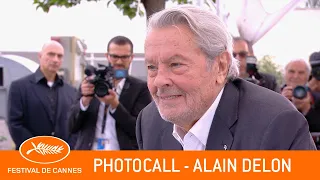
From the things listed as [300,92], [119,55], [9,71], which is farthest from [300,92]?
[9,71]

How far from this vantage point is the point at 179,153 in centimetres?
175

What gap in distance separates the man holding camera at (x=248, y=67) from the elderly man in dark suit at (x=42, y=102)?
1.49 meters

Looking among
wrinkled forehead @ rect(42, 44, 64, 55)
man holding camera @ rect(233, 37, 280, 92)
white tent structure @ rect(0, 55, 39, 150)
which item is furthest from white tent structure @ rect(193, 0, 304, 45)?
white tent structure @ rect(0, 55, 39, 150)

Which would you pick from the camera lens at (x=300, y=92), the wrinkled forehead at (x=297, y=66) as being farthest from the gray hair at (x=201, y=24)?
the wrinkled forehead at (x=297, y=66)

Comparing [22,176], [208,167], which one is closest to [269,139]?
[208,167]

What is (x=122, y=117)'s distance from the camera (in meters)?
3.39

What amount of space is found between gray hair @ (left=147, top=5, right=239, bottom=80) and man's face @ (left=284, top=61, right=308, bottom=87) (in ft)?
6.61

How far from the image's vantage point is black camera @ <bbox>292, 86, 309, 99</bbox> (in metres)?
3.27

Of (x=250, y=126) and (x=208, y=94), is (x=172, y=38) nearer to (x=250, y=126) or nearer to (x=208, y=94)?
(x=208, y=94)

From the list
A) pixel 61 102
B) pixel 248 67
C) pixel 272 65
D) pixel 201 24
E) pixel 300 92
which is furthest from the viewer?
pixel 272 65

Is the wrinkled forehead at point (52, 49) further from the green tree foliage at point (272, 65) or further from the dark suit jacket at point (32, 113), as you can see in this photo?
the green tree foliage at point (272, 65)

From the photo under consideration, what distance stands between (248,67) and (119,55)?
97 centimetres

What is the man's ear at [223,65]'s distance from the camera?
1681mm

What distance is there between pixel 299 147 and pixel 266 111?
0.50 ft
